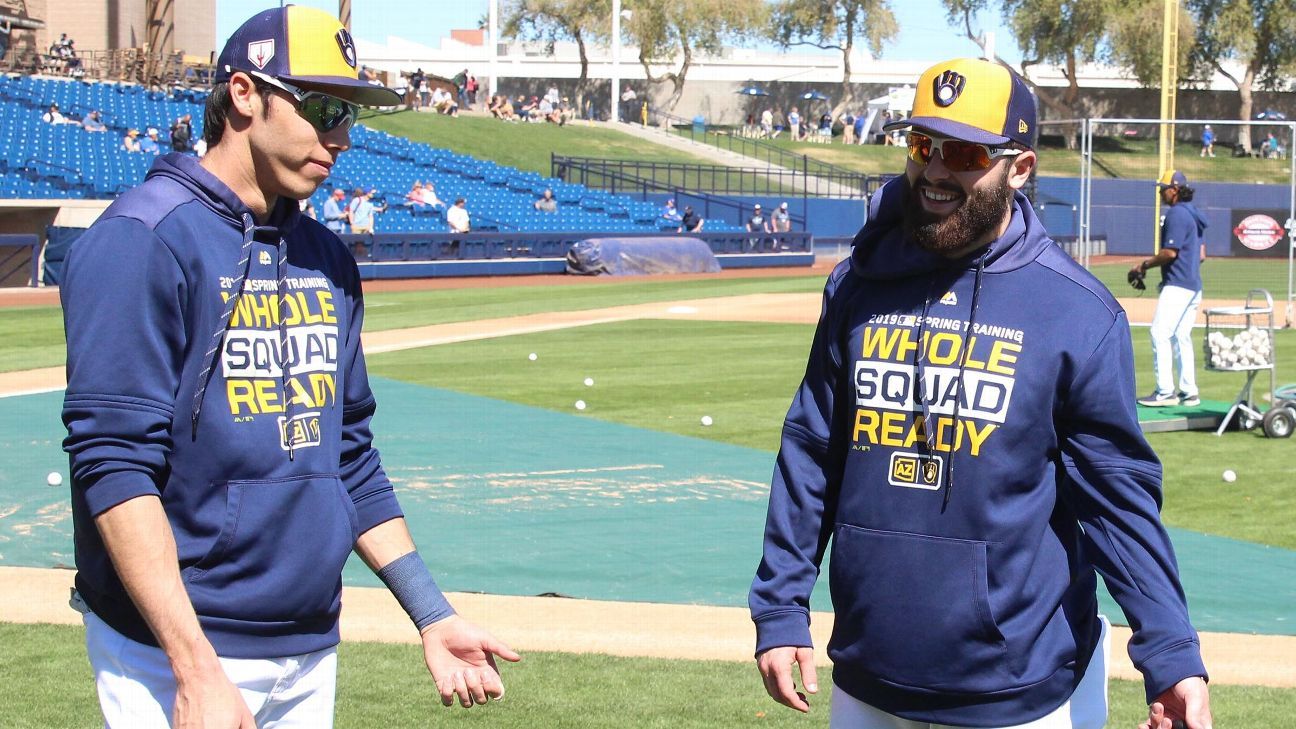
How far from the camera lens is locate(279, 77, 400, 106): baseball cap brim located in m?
2.81

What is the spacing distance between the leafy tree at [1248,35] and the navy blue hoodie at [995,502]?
A: 65530mm

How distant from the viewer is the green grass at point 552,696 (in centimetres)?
527

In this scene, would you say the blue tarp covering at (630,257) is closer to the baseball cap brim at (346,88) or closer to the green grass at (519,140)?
the green grass at (519,140)

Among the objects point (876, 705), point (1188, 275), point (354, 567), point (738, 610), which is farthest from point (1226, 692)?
point (1188, 275)

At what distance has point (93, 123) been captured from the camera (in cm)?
3409

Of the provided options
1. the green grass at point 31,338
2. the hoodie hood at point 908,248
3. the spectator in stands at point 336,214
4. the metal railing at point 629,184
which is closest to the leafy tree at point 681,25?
the metal railing at point 629,184

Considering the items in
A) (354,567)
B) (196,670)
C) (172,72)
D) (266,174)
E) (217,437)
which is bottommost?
(354,567)

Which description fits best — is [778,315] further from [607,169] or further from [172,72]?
[172,72]

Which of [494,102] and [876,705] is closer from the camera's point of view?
[876,705]

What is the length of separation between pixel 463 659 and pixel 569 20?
73.0 metres

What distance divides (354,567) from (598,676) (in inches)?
92.8

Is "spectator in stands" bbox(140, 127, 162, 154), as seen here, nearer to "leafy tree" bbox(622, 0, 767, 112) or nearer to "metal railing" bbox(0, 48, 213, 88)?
"metal railing" bbox(0, 48, 213, 88)

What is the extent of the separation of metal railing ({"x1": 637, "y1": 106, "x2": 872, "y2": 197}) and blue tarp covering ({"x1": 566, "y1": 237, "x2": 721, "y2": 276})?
48.8 feet

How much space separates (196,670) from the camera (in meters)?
2.42
